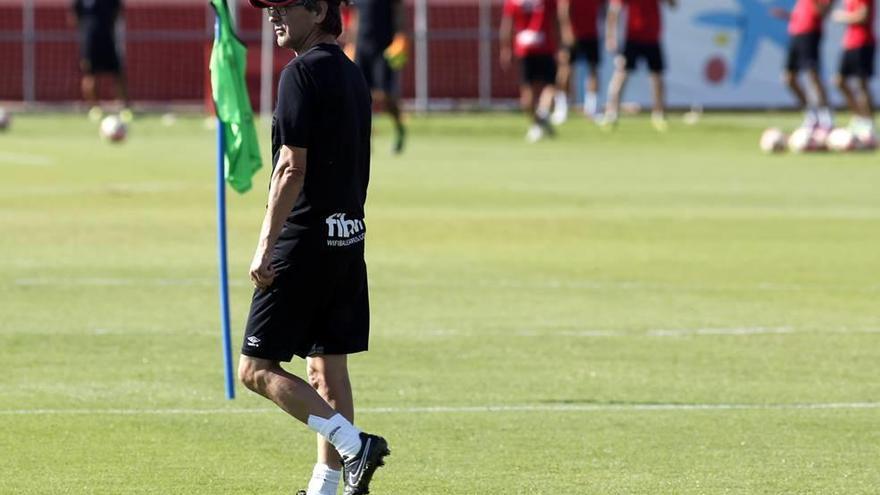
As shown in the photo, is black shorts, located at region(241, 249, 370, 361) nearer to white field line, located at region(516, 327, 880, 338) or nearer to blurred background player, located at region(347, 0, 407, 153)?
white field line, located at region(516, 327, 880, 338)

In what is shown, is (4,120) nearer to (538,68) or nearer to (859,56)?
(538,68)

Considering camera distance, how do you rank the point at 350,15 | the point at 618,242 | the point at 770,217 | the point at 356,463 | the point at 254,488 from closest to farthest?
1. the point at 356,463
2. the point at 254,488
3. the point at 618,242
4. the point at 770,217
5. the point at 350,15

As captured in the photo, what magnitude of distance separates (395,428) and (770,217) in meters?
11.7

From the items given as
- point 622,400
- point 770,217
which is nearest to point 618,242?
point 770,217

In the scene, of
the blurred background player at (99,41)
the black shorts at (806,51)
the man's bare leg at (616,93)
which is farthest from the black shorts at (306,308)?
the blurred background player at (99,41)

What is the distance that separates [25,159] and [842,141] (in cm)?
1181

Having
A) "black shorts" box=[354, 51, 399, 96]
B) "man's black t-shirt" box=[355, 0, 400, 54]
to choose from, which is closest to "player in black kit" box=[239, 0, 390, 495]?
"black shorts" box=[354, 51, 399, 96]

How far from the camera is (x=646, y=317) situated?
13914mm

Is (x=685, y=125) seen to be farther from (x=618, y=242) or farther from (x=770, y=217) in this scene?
(x=618, y=242)

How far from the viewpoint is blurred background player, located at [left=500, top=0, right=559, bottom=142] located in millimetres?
33594

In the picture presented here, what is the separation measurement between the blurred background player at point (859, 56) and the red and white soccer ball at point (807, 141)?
1.95ft

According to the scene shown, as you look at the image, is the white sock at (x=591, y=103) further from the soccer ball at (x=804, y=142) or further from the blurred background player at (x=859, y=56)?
the soccer ball at (x=804, y=142)

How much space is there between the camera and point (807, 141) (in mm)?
30938

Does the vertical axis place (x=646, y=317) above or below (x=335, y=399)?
below
